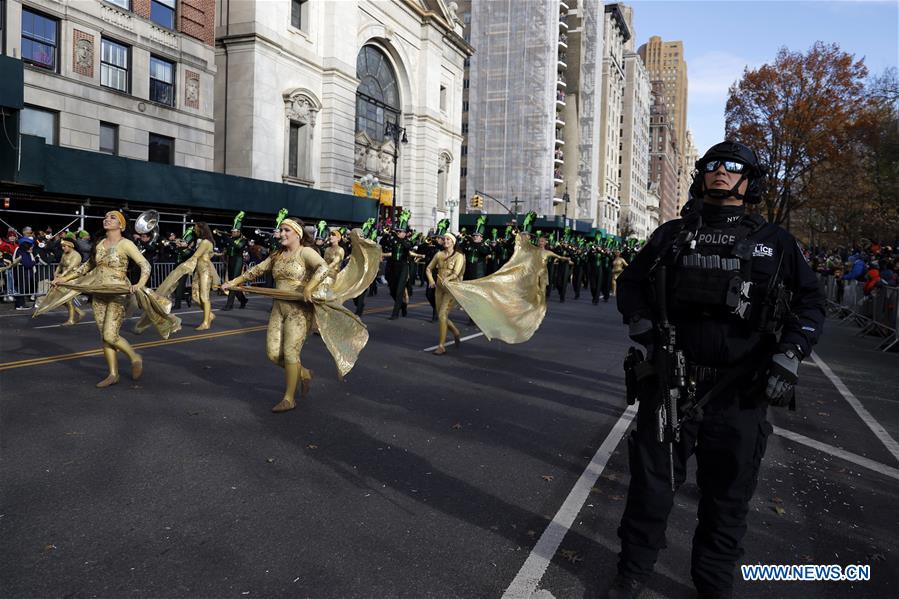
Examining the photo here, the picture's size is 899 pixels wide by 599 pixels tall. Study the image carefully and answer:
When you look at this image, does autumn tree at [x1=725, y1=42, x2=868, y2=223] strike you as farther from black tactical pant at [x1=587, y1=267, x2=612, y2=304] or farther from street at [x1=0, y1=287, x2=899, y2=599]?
street at [x1=0, y1=287, x2=899, y2=599]

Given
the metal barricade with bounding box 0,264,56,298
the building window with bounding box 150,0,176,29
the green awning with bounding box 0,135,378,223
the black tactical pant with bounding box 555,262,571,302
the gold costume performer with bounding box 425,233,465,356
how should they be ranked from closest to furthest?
the gold costume performer with bounding box 425,233,465,356, the metal barricade with bounding box 0,264,56,298, the green awning with bounding box 0,135,378,223, the black tactical pant with bounding box 555,262,571,302, the building window with bounding box 150,0,176,29

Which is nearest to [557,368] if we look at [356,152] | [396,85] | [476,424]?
[476,424]

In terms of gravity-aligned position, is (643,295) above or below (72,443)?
above

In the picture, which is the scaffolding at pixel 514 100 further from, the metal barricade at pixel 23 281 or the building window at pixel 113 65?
the metal barricade at pixel 23 281

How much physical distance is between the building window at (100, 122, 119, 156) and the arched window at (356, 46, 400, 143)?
18.2 m

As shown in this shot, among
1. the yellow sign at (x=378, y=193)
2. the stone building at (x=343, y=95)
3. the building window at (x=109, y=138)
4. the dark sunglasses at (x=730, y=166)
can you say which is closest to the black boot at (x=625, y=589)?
the dark sunglasses at (x=730, y=166)

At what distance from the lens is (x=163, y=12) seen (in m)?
28.5

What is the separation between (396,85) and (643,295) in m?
47.2

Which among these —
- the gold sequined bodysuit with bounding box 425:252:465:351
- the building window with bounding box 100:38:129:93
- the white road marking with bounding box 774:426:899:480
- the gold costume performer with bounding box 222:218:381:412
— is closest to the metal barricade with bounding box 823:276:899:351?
the white road marking with bounding box 774:426:899:480

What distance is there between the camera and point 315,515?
4.30 meters

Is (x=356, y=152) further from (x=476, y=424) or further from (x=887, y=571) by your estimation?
(x=887, y=571)

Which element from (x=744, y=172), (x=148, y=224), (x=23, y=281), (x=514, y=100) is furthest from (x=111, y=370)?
(x=514, y=100)

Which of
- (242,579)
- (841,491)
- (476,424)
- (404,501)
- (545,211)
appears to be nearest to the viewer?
(242,579)

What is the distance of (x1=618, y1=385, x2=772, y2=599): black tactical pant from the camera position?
10.8 ft
